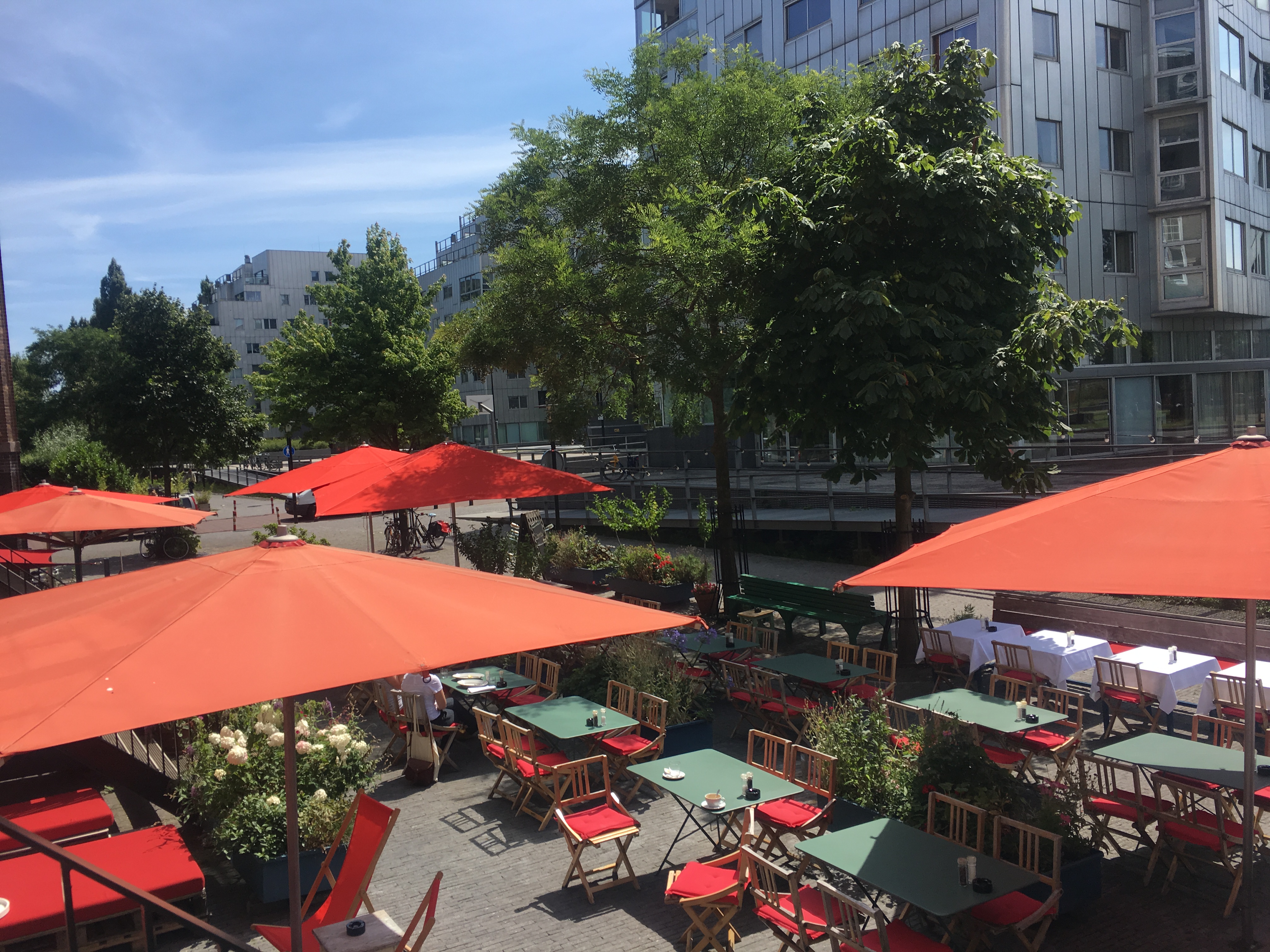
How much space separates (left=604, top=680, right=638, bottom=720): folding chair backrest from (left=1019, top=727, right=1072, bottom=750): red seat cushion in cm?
379

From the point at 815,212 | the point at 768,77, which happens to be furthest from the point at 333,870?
the point at 768,77

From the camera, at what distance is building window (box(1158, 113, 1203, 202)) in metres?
30.8

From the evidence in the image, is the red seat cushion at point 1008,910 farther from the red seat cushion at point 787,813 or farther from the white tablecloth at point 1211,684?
the white tablecloth at point 1211,684

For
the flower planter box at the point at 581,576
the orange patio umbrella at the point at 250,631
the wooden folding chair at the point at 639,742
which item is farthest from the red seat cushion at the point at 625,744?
the flower planter box at the point at 581,576

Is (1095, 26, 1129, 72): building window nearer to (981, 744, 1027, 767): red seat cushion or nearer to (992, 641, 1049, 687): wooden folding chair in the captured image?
(992, 641, 1049, 687): wooden folding chair

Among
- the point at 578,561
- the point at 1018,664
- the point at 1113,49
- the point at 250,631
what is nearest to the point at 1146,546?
the point at 250,631

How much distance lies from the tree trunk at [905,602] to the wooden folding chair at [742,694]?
2972 mm

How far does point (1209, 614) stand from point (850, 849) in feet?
34.4

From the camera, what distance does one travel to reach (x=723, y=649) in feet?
39.9

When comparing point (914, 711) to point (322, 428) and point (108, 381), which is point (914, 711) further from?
point (108, 381)

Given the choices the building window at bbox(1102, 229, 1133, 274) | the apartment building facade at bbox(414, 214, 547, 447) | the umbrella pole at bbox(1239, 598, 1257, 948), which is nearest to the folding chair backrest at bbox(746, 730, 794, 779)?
the umbrella pole at bbox(1239, 598, 1257, 948)

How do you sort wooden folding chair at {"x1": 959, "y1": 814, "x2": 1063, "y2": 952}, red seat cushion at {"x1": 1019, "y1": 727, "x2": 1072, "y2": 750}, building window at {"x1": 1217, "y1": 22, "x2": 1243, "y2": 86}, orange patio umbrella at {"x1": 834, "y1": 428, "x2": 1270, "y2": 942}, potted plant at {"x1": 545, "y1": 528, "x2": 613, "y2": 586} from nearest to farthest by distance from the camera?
orange patio umbrella at {"x1": 834, "y1": 428, "x2": 1270, "y2": 942}, wooden folding chair at {"x1": 959, "y1": 814, "x2": 1063, "y2": 952}, red seat cushion at {"x1": 1019, "y1": 727, "x2": 1072, "y2": 750}, potted plant at {"x1": 545, "y1": 528, "x2": 613, "y2": 586}, building window at {"x1": 1217, "y1": 22, "x2": 1243, "y2": 86}

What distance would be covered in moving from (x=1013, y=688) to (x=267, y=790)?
288 inches

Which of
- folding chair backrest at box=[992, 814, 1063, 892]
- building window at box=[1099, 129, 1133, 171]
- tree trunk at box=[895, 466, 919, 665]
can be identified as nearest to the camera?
folding chair backrest at box=[992, 814, 1063, 892]
